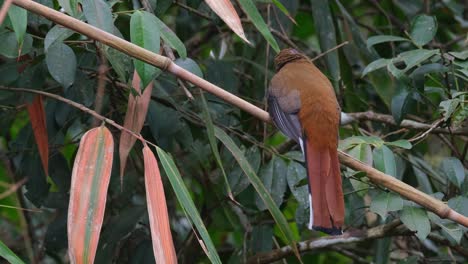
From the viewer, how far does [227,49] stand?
15.4 feet

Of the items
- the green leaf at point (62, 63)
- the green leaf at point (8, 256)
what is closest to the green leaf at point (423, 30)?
the green leaf at point (62, 63)

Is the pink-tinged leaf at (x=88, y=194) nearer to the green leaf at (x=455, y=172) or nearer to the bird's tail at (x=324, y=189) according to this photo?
the bird's tail at (x=324, y=189)

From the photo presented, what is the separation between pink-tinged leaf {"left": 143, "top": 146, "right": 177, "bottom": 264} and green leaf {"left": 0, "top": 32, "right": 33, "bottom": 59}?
580 mm

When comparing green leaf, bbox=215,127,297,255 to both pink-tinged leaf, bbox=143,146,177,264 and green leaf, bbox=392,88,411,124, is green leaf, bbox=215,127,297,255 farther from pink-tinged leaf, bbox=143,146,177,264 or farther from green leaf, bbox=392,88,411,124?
green leaf, bbox=392,88,411,124

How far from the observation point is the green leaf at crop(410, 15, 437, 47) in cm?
342

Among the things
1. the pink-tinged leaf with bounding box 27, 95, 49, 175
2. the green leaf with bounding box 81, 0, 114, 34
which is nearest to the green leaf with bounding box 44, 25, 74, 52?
the green leaf with bounding box 81, 0, 114, 34

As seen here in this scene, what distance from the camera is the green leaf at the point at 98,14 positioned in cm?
264

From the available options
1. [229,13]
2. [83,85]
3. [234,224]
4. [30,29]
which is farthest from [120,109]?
[229,13]

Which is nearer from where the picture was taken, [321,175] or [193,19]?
[321,175]

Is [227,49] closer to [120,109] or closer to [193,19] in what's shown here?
[193,19]

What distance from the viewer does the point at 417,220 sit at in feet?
9.32

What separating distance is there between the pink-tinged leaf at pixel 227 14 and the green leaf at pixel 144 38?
22cm

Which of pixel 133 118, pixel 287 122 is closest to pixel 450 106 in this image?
pixel 287 122

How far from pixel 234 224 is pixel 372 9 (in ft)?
6.25
